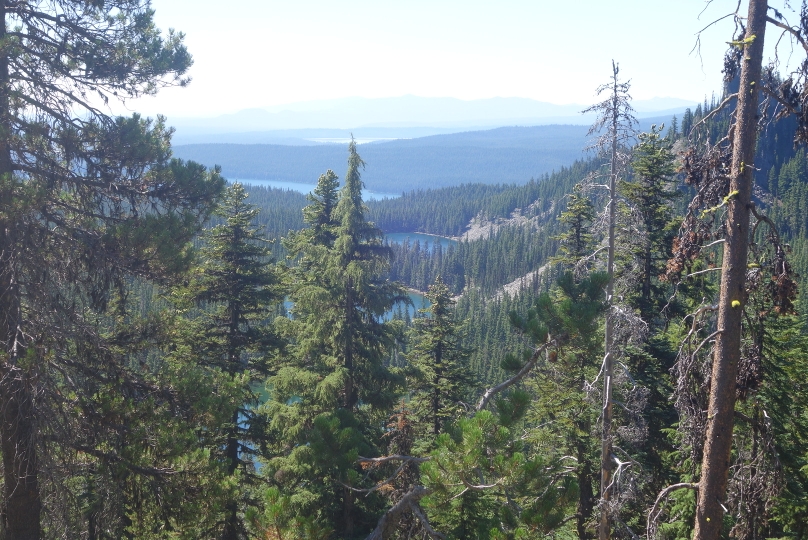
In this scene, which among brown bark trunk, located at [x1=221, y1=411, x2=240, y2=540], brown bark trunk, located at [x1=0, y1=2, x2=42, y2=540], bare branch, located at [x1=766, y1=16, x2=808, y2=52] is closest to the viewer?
bare branch, located at [x1=766, y1=16, x2=808, y2=52]

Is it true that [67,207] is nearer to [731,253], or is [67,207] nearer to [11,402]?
[11,402]

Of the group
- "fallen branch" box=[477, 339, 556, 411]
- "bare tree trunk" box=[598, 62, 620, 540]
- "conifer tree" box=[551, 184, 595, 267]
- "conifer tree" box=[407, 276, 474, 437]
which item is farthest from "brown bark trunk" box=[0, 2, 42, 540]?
"conifer tree" box=[551, 184, 595, 267]

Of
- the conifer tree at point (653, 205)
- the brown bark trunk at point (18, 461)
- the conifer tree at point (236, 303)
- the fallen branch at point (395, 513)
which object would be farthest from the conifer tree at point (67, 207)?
the conifer tree at point (653, 205)

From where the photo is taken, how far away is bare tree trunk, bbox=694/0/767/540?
517 cm

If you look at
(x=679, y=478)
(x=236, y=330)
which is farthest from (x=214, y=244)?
(x=679, y=478)

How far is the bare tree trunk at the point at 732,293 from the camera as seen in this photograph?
5168 millimetres

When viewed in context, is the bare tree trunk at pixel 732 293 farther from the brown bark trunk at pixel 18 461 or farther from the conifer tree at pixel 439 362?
the conifer tree at pixel 439 362

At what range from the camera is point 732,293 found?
536 cm

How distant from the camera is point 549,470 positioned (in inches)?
295

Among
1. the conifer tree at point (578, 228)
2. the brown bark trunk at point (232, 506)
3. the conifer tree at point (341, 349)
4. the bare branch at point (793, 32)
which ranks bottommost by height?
the brown bark trunk at point (232, 506)

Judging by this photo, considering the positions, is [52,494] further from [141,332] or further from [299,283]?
[299,283]

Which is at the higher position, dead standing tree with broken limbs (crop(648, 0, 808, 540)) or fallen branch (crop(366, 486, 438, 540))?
dead standing tree with broken limbs (crop(648, 0, 808, 540))

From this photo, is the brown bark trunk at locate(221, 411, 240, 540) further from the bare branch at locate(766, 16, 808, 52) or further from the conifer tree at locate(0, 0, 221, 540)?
the bare branch at locate(766, 16, 808, 52)

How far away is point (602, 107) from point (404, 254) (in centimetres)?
14012
